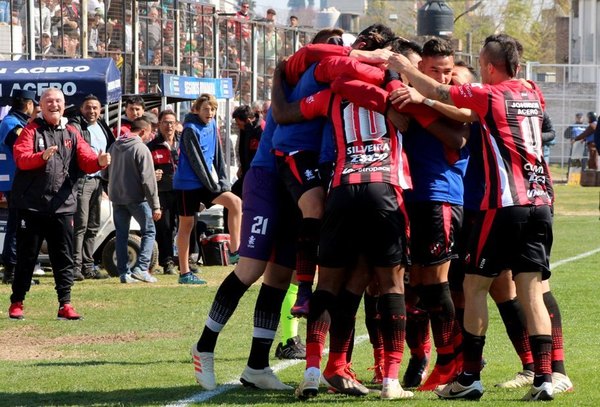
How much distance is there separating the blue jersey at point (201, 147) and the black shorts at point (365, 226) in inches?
295

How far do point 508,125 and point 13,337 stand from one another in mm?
5351

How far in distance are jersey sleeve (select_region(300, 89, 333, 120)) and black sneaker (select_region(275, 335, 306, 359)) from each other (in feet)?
7.32

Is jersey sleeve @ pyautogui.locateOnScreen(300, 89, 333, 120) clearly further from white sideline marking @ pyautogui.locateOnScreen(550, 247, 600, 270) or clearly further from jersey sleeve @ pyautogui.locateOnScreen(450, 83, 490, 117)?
white sideline marking @ pyautogui.locateOnScreen(550, 247, 600, 270)

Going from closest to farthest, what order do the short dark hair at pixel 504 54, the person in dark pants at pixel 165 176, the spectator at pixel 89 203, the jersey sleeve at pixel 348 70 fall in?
the jersey sleeve at pixel 348 70
the short dark hair at pixel 504 54
the spectator at pixel 89 203
the person in dark pants at pixel 165 176

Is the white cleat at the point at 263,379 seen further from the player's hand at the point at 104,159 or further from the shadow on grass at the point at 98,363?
the player's hand at the point at 104,159

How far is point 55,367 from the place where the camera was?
905 cm

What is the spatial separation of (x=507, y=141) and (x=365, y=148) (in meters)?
0.79

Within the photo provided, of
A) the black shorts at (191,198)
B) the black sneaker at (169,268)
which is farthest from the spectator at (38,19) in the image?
the black shorts at (191,198)

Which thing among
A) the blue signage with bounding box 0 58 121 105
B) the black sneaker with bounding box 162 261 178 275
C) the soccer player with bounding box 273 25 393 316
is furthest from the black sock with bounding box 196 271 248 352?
the blue signage with bounding box 0 58 121 105

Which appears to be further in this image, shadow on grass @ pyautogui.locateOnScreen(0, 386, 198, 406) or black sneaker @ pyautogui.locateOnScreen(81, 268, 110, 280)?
black sneaker @ pyautogui.locateOnScreen(81, 268, 110, 280)

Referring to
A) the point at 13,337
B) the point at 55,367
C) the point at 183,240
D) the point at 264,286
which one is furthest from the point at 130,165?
the point at 264,286

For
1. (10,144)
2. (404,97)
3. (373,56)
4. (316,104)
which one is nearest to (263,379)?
(316,104)

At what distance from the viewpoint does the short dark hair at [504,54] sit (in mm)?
7277

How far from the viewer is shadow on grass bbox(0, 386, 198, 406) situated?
24.2ft
